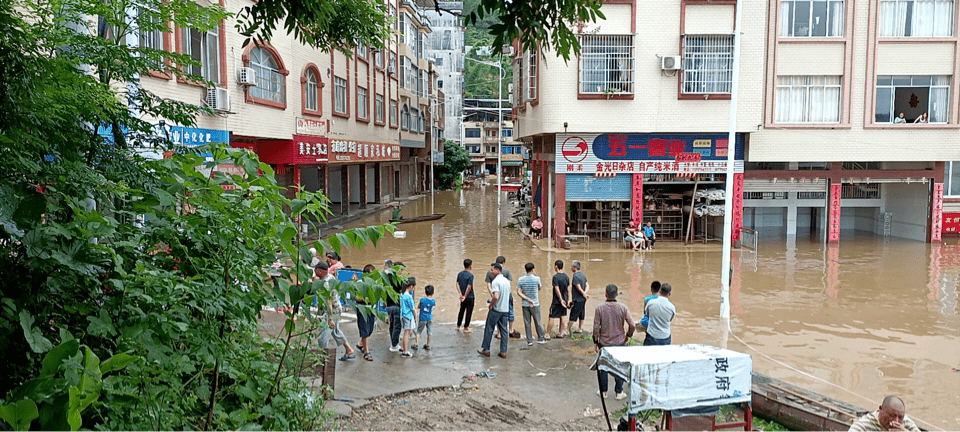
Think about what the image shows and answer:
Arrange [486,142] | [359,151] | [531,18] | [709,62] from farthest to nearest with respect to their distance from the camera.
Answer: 1. [486,142]
2. [359,151]
3. [709,62]
4. [531,18]

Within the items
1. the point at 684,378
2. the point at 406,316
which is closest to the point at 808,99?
the point at 406,316

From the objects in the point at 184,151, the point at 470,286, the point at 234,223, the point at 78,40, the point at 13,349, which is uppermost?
the point at 78,40

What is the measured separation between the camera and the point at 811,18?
24.8 meters

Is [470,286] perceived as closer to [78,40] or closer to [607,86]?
[78,40]

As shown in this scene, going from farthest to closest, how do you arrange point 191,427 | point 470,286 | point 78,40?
1. point 470,286
2. point 78,40
3. point 191,427

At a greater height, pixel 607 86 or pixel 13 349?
pixel 607 86

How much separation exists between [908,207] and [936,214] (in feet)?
5.47

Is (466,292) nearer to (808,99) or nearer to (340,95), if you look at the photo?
(808,99)

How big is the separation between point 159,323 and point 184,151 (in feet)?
6.43

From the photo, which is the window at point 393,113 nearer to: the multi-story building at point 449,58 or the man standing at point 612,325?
the multi-story building at point 449,58

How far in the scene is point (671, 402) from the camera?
23.5 ft

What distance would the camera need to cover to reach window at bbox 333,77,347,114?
31.8m

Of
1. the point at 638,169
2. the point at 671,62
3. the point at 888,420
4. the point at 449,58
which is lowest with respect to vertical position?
the point at 888,420

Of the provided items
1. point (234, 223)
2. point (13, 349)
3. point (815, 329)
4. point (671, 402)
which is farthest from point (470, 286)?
point (13, 349)
